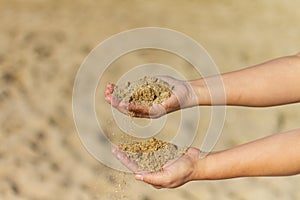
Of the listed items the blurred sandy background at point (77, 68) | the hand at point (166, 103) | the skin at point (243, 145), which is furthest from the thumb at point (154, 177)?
the blurred sandy background at point (77, 68)

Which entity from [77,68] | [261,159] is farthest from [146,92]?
[77,68]

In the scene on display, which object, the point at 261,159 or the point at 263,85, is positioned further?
the point at 263,85

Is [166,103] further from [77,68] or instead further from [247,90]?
[77,68]

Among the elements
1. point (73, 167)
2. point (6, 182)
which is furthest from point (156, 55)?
point (6, 182)

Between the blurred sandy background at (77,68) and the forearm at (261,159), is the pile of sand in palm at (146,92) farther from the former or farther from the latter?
the blurred sandy background at (77,68)

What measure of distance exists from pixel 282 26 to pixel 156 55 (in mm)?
669

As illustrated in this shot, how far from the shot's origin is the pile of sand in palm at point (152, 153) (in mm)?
1601

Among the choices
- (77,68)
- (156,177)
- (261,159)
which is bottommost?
(77,68)

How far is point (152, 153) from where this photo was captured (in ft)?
5.42

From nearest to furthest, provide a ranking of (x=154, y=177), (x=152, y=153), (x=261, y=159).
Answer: (x=261, y=159) < (x=154, y=177) < (x=152, y=153)

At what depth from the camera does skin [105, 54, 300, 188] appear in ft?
4.69

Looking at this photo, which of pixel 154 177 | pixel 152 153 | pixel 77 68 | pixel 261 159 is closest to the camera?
pixel 261 159

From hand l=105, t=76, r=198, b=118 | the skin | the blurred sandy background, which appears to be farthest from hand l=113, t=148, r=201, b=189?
the blurred sandy background

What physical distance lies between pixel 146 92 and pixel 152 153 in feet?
0.54
